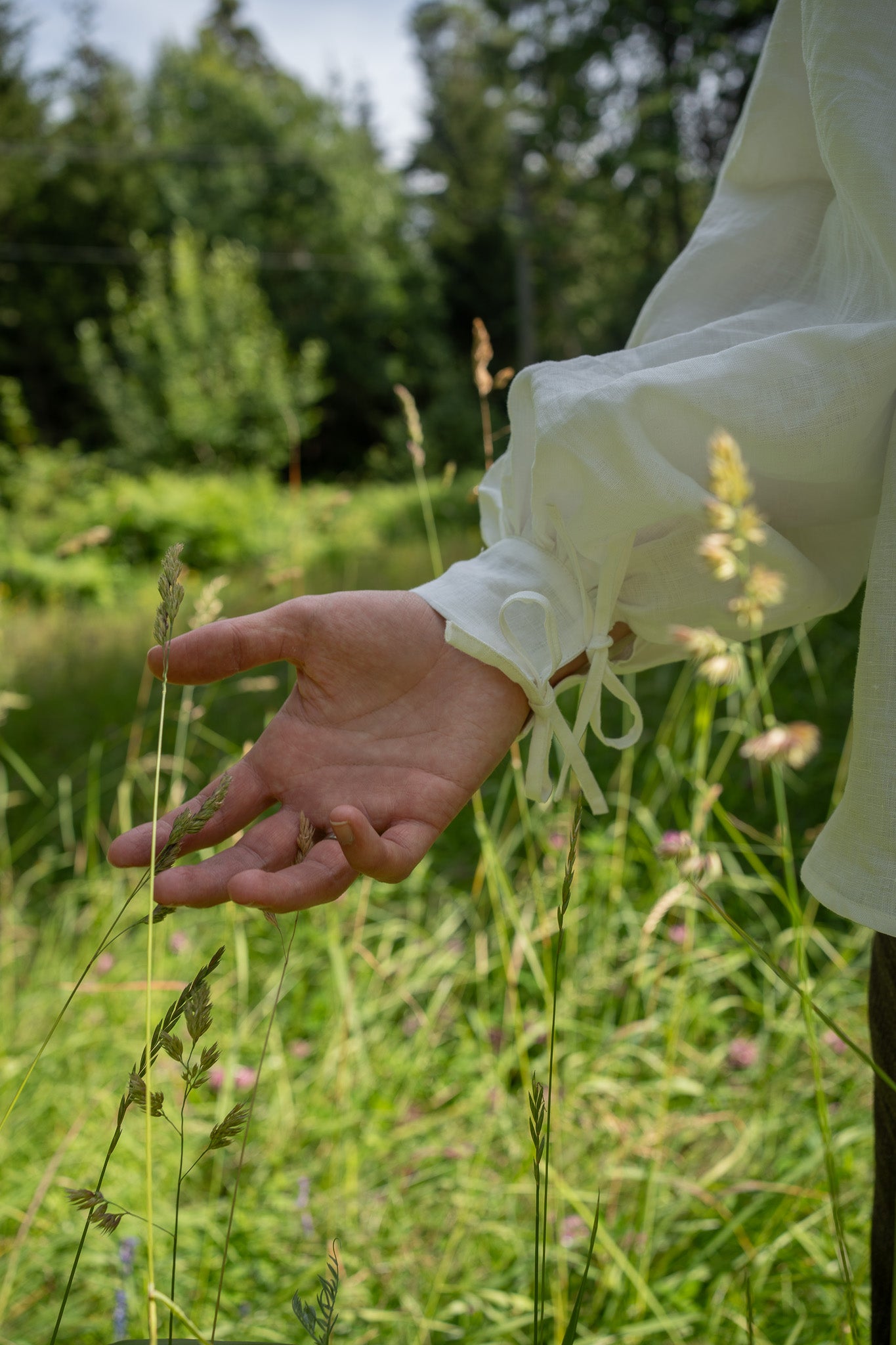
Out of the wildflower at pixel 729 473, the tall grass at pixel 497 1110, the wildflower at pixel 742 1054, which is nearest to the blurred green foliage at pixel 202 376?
the tall grass at pixel 497 1110

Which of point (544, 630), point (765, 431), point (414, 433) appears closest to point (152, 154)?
point (414, 433)

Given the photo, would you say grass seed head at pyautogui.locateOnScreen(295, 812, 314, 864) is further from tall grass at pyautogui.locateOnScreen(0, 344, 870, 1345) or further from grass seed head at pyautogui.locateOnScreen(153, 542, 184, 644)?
tall grass at pyautogui.locateOnScreen(0, 344, 870, 1345)

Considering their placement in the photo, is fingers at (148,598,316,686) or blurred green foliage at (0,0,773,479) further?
blurred green foliage at (0,0,773,479)

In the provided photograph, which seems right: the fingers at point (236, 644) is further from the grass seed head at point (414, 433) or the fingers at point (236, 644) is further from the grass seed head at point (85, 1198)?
the grass seed head at point (414, 433)

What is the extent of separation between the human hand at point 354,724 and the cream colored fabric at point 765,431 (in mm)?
53

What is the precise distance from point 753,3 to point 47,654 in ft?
37.5

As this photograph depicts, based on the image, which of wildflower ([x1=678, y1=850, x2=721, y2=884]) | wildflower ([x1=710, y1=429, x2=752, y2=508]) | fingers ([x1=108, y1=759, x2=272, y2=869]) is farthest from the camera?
fingers ([x1=108, y1=759, x2=272, y2=869])

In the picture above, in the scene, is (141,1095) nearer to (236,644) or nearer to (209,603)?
(236,644)

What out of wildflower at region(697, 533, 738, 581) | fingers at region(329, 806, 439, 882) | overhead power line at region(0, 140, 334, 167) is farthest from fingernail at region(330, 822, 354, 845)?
overhead power line at region(0, 140, 334, 167)

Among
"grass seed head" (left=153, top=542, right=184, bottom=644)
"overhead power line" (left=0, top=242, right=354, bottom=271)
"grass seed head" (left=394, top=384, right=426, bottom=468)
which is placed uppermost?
"overhead power line" (left=0, top=242, right=354, bottom=271)

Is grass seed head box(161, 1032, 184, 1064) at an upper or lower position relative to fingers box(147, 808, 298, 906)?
upper

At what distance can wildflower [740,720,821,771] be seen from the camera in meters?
0.47

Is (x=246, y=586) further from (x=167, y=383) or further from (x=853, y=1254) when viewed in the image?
(x=167, y=383)

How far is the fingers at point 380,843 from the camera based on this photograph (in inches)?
27.6
